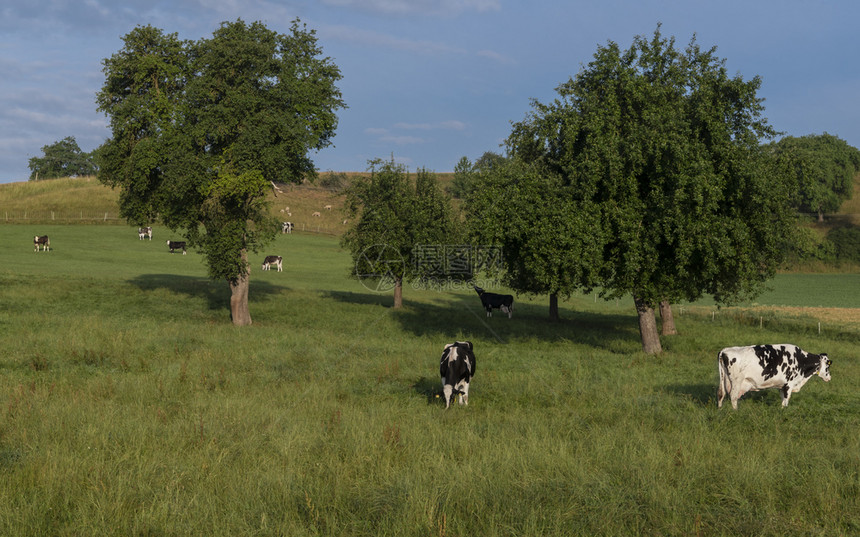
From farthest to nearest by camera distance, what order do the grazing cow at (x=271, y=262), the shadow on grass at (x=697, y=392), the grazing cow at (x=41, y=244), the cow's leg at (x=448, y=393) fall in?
the grazing cow at (x=271, y=262), the grazing cow at (x=41, y=244), the shadow on grass at (x=697, y=392), the cow's leg at (x=448, y=393)

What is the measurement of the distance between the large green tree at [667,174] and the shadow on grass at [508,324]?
5.39 metres

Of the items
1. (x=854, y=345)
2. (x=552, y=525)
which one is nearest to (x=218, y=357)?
(x=552, y=525)

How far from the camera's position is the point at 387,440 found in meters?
11.1

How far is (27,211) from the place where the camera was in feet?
283

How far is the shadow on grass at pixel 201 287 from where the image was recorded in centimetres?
4100

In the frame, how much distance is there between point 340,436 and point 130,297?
107 ft

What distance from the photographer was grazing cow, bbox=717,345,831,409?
1514 cm

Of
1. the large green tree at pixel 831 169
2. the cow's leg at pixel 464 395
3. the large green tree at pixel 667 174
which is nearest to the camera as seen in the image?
the cow's leg at pixel 464 395

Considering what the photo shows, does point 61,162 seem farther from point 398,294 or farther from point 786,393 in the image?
point 786,393

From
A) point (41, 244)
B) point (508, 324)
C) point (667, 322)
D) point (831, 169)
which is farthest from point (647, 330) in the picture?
point (831, 169)

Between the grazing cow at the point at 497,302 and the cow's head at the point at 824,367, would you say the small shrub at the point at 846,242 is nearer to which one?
the grazing cow at the point at 497,302

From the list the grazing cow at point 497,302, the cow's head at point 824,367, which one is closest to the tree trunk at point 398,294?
the grazing cow at point 497,302

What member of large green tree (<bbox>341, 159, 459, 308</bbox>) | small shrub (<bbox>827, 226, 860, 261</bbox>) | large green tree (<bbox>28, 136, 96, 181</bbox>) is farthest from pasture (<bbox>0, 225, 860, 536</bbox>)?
Answer: large green tree (<bbox>28, 136, 96, 181</bbox>)

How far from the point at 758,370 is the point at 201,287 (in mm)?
38241
